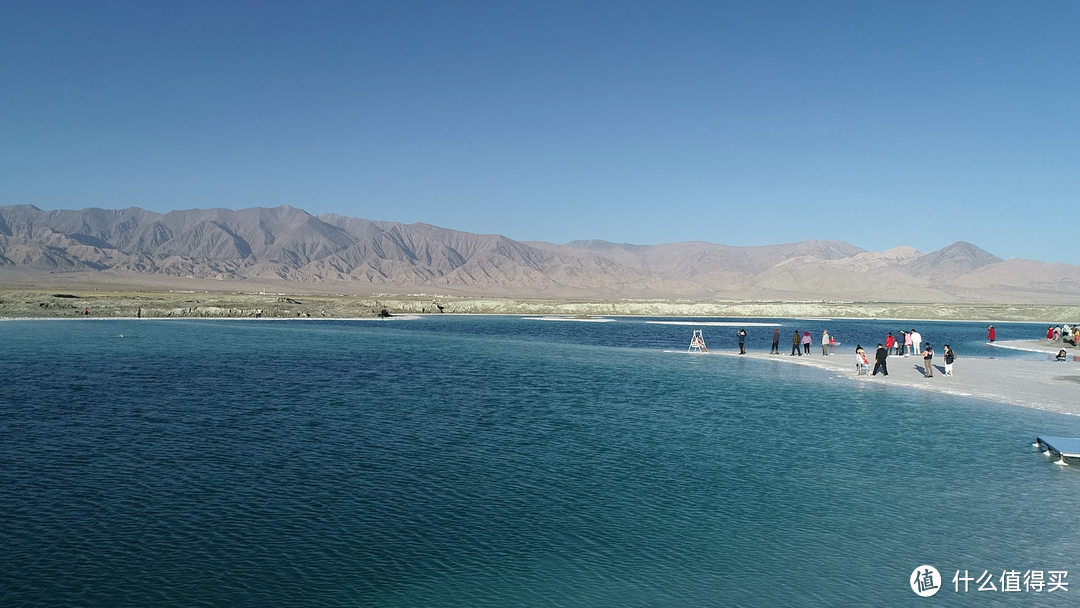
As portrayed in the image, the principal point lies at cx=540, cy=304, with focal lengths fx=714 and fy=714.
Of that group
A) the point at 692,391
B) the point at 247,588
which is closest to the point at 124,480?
the point at 247,588

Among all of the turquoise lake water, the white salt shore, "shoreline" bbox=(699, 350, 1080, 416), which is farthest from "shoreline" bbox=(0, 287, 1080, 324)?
the white salt shore

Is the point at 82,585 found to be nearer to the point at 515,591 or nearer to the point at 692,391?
the point at 515,591

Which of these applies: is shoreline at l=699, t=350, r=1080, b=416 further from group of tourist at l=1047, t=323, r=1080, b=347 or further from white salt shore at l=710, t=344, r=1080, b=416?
group of tourist at l=1047, t=323, r=1080, b=347

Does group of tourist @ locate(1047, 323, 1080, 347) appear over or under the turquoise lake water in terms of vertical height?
over

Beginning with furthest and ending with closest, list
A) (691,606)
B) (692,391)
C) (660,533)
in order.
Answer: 1. (692,391)
2. (660,533)
3. (691,606)

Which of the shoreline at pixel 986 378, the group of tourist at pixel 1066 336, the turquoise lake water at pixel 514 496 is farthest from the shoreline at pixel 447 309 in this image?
the shoreline at pixel 986 378

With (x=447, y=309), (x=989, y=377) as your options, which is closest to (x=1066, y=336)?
(x=989, y=377)
